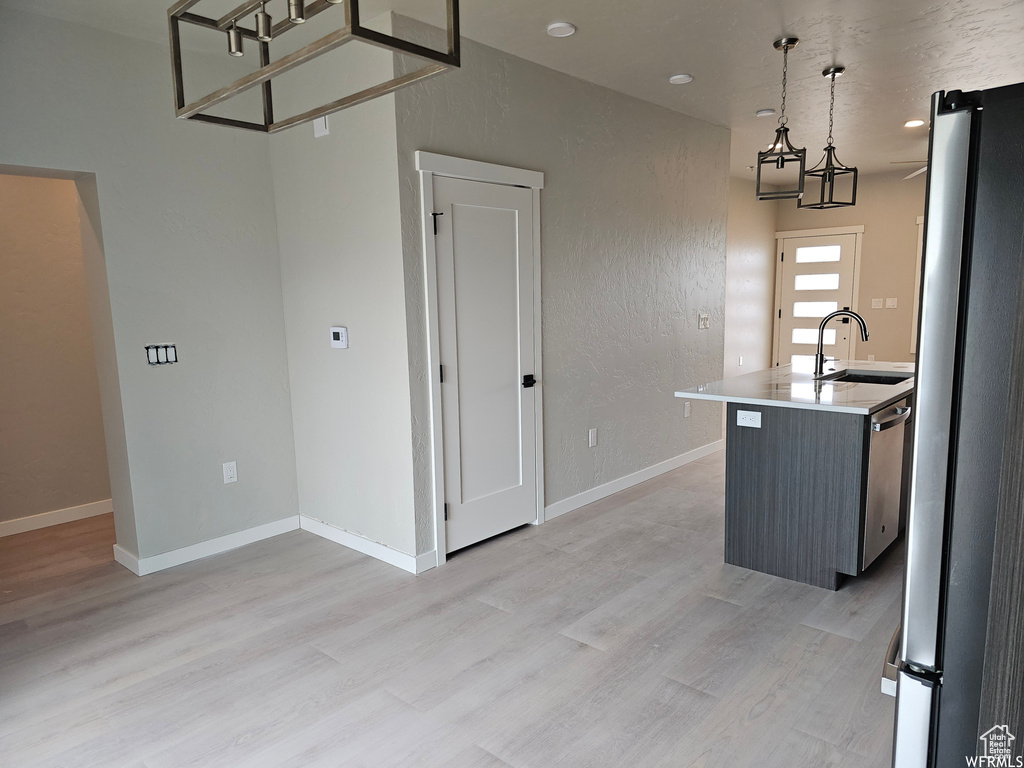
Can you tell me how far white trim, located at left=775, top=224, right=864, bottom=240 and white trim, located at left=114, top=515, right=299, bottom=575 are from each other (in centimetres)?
694

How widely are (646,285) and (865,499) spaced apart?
2223mm

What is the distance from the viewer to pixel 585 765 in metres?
1.96

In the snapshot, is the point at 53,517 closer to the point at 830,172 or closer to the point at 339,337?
the point at 339,337

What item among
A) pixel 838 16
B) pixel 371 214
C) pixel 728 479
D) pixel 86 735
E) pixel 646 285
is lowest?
pixel 86 735

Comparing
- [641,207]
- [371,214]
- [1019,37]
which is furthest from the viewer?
[641,207]

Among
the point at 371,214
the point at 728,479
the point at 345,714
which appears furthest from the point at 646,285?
the point at 345,714

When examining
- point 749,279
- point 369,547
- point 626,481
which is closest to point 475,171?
point 369,547

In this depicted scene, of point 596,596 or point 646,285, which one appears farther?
point 646,285

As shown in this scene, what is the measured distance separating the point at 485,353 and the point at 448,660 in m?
1.62

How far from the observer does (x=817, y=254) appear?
8078 millimetres

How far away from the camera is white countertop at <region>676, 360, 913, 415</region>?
9.48 ft

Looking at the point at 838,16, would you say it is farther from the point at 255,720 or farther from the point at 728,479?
the point at 255,720

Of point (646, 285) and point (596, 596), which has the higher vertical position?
point (646, 285)

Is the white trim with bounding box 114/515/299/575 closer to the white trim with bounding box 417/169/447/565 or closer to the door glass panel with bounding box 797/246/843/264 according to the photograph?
the white trim with bounding box 417/169/447/565
